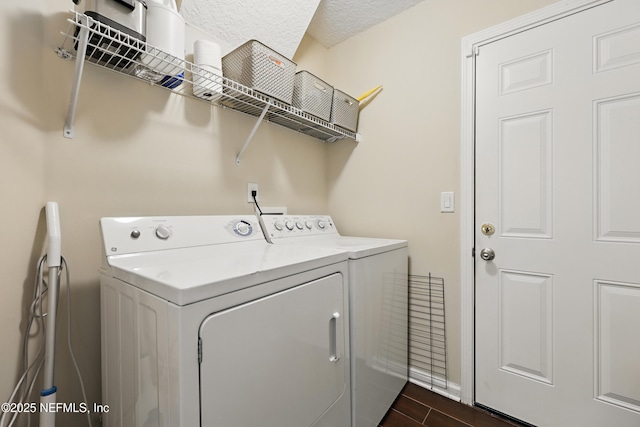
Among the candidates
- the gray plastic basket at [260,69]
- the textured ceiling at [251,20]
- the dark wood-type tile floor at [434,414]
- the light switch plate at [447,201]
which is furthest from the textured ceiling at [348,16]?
the dark wood-type tile floor at [434,414]

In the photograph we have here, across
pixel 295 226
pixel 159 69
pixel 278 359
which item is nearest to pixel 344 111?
pixel 295 226

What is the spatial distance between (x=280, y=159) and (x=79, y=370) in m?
1.47

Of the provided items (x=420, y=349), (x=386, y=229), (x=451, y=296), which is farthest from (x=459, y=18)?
(x=420, y=349)

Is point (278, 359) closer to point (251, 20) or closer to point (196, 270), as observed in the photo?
point (196, 270)

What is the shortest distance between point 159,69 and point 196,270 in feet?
3.03

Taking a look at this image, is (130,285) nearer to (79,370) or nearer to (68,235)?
(68,235)

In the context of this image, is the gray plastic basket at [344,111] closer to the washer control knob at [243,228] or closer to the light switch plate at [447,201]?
the light switch plate at [447,201]

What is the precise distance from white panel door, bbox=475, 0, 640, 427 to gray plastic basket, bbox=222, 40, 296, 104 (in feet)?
3.62

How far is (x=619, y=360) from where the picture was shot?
122 centimetres

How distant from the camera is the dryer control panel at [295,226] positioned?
1591 mm

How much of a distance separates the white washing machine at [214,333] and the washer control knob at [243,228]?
20 centimetres

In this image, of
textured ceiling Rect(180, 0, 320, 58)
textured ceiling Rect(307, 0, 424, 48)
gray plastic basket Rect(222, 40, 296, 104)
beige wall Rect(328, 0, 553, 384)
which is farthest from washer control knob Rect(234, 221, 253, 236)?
textured ceiling Rect(307, 0, 424, 48)

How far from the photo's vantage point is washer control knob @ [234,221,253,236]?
142 centimetres

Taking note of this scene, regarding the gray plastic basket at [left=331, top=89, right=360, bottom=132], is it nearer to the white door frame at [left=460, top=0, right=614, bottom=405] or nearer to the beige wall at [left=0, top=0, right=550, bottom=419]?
→ the beige wall at [left=0, top=0, right=550, bottom=419]
